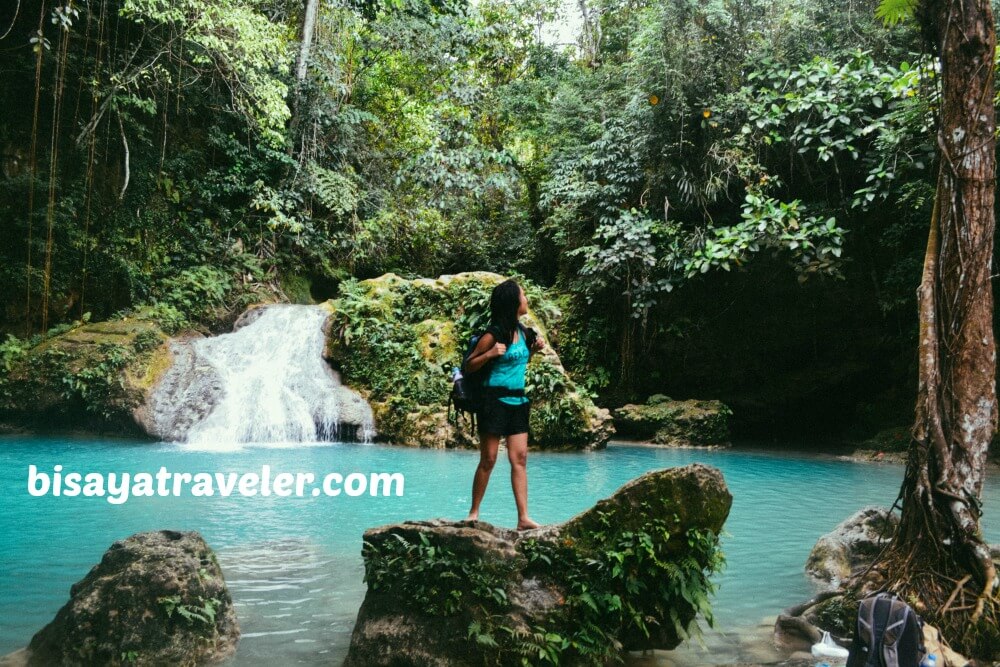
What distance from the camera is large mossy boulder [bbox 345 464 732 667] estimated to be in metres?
3.26

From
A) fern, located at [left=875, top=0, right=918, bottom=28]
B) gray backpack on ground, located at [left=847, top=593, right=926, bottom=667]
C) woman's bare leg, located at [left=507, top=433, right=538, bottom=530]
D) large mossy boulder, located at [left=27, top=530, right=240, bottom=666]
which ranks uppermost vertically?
fern, located at [left=875, top=0, right=918, bottom=28]

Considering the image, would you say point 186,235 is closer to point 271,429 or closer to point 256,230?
point 256,230

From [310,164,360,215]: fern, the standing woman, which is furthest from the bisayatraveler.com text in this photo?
[310,164,360,215]: fern

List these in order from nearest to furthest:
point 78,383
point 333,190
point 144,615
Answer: point 144,615
point 78,383
point 333,190

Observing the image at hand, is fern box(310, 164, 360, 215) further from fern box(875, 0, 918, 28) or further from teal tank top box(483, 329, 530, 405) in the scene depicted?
teal tank top box(483, 329, 530, 405)

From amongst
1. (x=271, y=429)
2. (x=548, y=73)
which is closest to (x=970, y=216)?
(x=271, y=429)

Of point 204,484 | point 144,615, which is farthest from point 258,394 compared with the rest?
point 144,615

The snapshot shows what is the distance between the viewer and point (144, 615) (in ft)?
11.0

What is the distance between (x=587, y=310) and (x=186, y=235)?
400 inches

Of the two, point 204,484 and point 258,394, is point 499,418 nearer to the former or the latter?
point 204,484

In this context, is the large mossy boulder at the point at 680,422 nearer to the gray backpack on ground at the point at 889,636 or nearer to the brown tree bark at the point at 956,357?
the brown tree bark at the point at 956,357

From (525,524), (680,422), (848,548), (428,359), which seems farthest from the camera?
(680,422)

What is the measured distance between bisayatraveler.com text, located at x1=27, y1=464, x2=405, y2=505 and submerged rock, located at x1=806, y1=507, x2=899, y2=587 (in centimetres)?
457

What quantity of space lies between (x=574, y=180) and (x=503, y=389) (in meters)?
13.2
